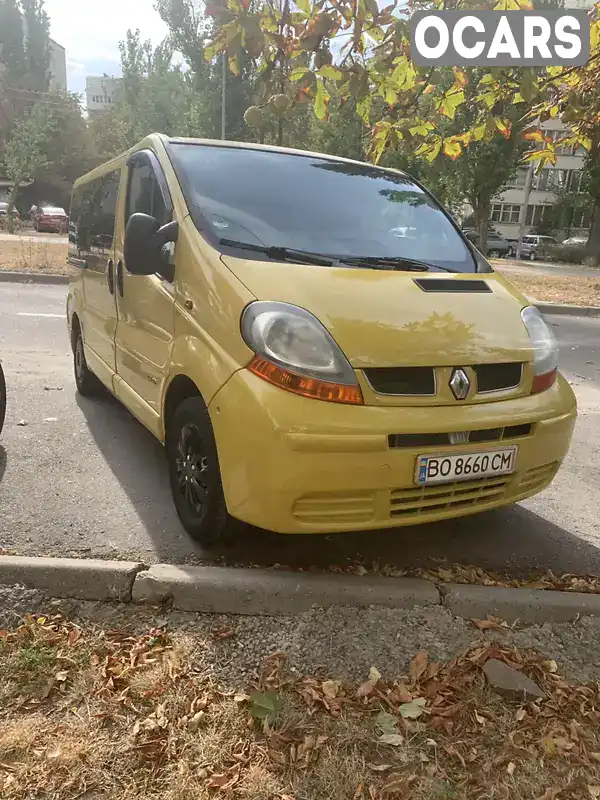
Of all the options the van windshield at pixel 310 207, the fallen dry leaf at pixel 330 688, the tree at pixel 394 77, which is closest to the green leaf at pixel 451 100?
the tree at pixel 394 77

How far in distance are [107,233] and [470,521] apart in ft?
9.43

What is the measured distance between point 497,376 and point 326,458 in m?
0.86

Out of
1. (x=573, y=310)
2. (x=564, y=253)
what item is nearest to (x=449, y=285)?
(x=573, y=310)

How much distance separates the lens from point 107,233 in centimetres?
426

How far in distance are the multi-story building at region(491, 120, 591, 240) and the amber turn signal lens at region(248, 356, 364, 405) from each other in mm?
47014

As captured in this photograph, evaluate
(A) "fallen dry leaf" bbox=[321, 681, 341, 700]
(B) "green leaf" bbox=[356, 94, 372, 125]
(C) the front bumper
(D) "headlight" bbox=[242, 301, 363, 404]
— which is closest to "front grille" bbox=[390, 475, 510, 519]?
(C) the front bumper

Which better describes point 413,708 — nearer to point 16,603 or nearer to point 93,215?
point 16,603

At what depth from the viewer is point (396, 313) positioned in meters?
2.63

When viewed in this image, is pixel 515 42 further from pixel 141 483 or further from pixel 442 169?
pixel 442 169

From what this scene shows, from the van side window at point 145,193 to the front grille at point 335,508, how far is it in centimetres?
162

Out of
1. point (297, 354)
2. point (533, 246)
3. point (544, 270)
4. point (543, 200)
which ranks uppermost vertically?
point (543, 200)

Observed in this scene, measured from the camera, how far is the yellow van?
2.43m

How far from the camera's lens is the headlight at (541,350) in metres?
2.88

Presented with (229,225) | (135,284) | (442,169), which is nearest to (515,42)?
(229,225)
